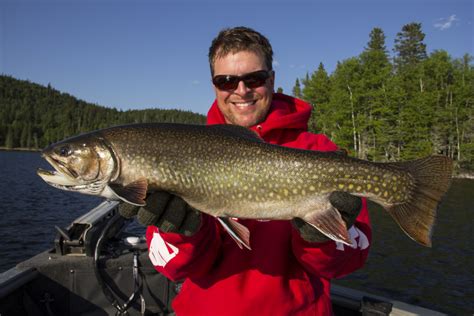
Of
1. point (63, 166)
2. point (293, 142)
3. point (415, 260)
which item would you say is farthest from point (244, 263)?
point (415, 260)

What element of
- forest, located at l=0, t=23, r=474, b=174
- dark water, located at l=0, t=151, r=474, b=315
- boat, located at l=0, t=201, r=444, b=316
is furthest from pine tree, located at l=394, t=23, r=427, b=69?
boat, located at l=0, t=201, r=444, b=316

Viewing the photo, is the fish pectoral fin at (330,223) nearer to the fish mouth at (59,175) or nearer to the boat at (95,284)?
the fish mouth at (59,175)

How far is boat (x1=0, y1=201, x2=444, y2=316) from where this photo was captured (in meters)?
5.30

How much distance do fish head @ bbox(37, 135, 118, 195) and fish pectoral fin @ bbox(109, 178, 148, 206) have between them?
0.66 feet

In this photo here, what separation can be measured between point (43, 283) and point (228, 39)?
15.6 ft

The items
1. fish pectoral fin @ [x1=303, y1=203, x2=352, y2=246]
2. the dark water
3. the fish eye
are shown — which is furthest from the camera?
the dark water

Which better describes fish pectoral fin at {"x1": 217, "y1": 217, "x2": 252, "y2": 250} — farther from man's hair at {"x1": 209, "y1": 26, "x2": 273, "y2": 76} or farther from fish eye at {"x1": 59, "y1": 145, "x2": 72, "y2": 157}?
man's hair at {"x1": 209, "y1": 26, "x2": 273, "y2": 76}

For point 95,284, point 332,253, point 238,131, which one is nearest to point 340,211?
point 332,253

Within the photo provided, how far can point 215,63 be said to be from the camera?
412 centimetres

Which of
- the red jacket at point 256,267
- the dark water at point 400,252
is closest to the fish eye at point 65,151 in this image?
the red jacket at point 256,267

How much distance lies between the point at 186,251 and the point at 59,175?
1498 millimetres

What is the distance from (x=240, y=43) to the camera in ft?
12.9

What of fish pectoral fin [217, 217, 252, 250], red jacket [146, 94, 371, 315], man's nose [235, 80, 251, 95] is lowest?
red jacket [146, 94, 371, 315]

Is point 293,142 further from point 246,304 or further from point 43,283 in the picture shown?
point 43,283
